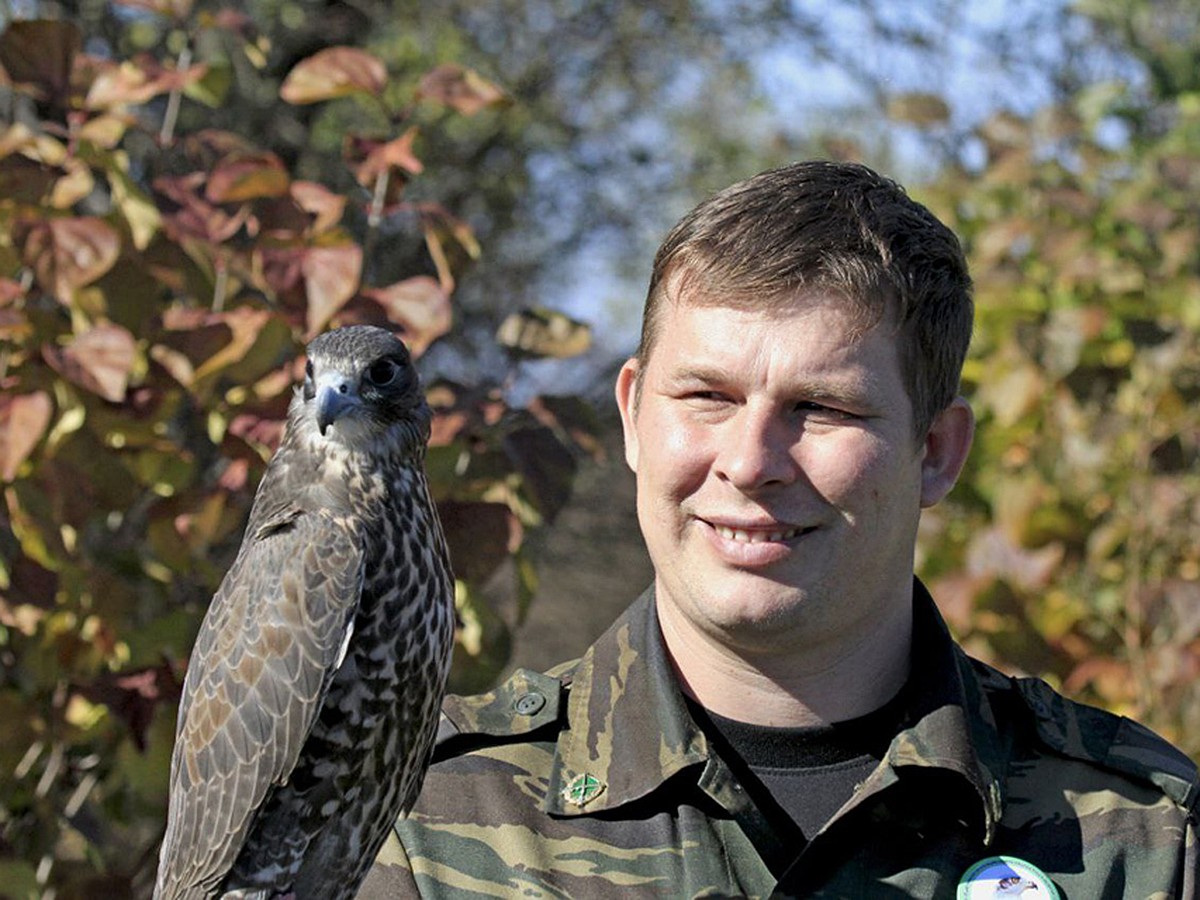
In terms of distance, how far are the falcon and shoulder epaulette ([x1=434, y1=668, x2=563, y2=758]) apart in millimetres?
171

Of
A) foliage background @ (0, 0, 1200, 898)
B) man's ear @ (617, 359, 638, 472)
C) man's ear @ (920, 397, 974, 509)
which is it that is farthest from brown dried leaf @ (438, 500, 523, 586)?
man's ear @ (920, 397, 974, 509)

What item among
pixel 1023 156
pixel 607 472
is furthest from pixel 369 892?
pixel 607 472

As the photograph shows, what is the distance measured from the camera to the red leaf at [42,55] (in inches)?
148

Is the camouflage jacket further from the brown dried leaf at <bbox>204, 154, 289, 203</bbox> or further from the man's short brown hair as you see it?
the brown dried leaf at <bbox>204, 154, 289, 203</bbox>

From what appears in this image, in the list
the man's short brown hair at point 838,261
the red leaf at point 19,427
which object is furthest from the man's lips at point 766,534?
the red leaf at point 19,427

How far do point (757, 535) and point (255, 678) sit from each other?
82 cm

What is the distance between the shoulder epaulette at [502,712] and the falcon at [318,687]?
171 millimetres

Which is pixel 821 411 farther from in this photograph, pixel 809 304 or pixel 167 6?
pixel 167 6

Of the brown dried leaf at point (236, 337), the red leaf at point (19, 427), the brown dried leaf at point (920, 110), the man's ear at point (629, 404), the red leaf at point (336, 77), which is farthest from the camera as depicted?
the brown dried leaf at point (920, 110)

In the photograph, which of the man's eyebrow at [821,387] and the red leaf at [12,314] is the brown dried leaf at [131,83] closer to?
the red leaf at [12,314]

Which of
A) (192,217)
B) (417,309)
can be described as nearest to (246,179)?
(192,217)

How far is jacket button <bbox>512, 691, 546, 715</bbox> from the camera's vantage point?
2.99 metres

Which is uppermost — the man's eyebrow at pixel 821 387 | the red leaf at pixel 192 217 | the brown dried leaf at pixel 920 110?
the man's eyebrow at pixel 821 387

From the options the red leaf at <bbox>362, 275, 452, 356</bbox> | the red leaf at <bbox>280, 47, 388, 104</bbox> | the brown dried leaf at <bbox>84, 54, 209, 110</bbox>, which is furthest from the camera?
the red leaf at <bbox>280, 47, 388, 104</bbox>
